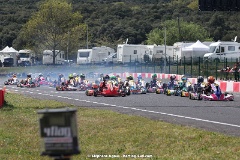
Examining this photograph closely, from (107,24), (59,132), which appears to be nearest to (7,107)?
(59,132)

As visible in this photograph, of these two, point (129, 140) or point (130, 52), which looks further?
point (130, 52)

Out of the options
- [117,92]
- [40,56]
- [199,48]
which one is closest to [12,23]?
[40,56]

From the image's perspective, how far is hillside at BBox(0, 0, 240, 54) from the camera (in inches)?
4267

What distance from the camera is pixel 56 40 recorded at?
267ft

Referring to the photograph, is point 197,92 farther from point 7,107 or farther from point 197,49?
point 197,49

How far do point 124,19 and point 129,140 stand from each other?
11336 cm

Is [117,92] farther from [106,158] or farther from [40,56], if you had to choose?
[40,56]

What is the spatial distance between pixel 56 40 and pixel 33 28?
321 cm

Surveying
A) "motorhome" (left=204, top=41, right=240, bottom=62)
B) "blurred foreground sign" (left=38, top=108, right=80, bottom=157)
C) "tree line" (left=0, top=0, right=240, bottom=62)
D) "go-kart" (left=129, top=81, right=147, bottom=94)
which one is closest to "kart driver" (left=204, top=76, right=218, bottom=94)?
"go-kart" (left=129, top=81, right=147, bottom=94)

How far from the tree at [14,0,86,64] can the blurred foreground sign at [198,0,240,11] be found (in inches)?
2285

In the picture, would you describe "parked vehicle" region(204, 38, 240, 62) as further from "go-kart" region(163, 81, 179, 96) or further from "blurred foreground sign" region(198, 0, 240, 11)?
"blurred foreground sign" region(198, 0, 240, 11)

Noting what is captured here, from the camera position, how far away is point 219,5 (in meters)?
22.3

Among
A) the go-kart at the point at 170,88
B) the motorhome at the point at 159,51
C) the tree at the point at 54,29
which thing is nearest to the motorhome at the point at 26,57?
the tree at the point at 54,29

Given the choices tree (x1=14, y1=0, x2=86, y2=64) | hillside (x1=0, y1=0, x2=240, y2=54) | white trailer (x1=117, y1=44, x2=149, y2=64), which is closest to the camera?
white trailer (x1=117, y1=44, x2=149, y2=64)
